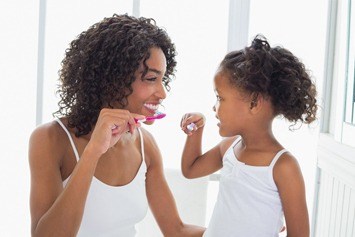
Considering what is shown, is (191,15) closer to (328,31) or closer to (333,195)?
(328,31)

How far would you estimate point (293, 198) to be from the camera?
3.57 ft

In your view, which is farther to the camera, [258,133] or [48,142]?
[258,133]

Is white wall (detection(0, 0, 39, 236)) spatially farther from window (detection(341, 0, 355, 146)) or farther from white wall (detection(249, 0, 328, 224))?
window (detection(341, 0, 355, 146))

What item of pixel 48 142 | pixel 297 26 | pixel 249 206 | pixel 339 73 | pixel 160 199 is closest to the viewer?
pixel 48 142

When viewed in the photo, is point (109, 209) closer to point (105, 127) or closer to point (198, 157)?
point (105, 127)

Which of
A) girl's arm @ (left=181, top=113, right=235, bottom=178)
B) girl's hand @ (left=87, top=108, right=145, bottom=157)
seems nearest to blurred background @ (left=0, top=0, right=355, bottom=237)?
girl's arm @ (left=181, top=113, right=235, bottom=178)

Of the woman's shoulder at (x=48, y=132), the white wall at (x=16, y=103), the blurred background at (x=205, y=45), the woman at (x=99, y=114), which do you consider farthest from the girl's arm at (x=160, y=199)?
the white wall at (x=16, y=103)

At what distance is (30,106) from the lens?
2.27 m

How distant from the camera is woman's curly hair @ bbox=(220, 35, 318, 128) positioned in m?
1.15

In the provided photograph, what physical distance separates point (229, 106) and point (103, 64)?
35 cm

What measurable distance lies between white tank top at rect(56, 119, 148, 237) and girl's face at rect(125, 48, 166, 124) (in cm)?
19

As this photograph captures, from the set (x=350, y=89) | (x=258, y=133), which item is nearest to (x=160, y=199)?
(x=258, y=133)

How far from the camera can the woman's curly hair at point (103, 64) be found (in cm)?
109

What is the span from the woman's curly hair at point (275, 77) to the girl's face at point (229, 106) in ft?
0.06
